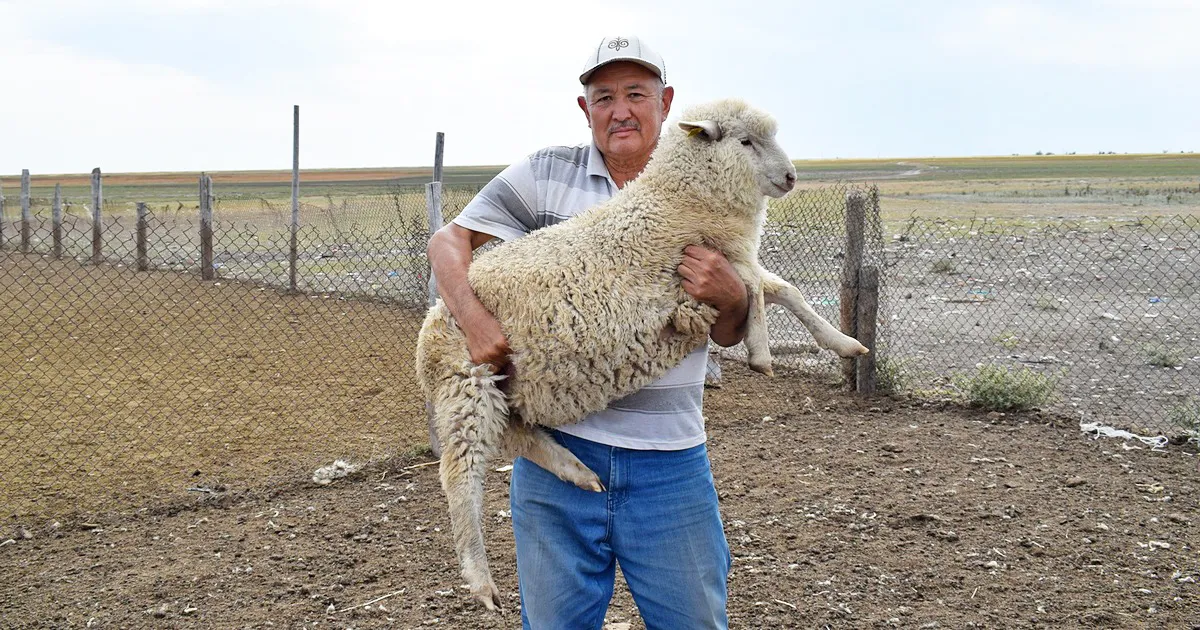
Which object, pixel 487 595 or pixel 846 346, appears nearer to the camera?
pixel 487 595

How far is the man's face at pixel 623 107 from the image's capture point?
2459 mm

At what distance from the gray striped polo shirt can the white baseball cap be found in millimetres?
259

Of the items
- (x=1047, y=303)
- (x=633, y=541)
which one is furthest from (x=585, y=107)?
(x=1047, y=303)

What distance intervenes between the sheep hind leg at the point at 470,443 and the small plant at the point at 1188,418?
18.3ft

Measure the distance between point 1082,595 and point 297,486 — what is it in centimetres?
430

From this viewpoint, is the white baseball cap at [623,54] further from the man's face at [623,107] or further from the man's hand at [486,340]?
the man's hand at [486,340]

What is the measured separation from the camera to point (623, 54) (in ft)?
7.84

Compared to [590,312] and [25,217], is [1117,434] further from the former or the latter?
[25,217]

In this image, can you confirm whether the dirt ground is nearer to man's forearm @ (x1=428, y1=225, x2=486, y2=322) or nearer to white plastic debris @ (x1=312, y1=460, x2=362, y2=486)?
white plastic debris @ (x1=312, y1=460, x2=362, y2=486)

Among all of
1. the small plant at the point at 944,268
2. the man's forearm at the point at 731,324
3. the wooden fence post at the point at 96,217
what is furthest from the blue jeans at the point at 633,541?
the wooden fence post at the point at 96,217

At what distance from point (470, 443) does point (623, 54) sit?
1112 mm

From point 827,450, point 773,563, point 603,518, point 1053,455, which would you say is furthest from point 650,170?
point 1053,455

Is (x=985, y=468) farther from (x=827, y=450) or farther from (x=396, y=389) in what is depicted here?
(x=396, y=389)

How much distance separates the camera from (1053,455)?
233 inches
